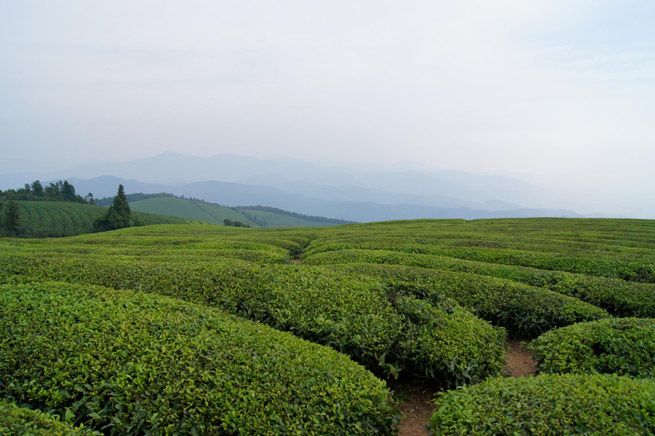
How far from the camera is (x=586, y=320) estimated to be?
11641 millimetres

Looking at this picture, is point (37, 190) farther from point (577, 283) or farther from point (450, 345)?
point (577, 283)

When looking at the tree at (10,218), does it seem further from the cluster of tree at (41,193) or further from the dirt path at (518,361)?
the dirt path at (518,361)

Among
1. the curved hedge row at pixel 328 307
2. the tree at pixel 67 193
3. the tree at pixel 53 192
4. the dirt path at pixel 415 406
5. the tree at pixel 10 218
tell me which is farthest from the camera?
the tree at pixel 67 193

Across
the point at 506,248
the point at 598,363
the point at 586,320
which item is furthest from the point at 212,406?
the point at 506,248

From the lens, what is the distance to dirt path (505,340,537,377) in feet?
33.7

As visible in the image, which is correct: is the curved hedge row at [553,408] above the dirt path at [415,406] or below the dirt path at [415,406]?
above

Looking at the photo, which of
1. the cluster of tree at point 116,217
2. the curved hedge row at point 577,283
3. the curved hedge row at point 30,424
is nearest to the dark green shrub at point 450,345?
the curved hedge row at point 577,283

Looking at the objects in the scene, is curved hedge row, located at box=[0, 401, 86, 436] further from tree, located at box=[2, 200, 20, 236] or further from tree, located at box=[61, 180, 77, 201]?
tree, located at box=[61, 180, 77, 201]

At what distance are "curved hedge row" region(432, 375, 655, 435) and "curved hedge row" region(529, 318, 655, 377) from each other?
140 centimetres

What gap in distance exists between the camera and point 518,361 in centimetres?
1100

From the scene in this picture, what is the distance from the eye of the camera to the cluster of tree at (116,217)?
3255 inches

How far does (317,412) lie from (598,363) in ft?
22.2

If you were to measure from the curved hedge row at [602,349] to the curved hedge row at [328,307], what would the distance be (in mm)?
1158

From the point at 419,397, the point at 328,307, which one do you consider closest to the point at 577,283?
the point at 419,397
